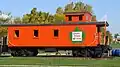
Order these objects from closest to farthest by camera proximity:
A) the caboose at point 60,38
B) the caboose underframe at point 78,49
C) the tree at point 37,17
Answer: the caboose underframe at point 78,49 < the caboose at point 60,38 < the tree at point 37,17

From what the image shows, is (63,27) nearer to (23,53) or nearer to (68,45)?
(68,45)

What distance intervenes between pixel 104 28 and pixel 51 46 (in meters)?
7.12

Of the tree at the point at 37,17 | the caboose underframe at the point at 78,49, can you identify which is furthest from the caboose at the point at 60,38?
the tree at the point at 37,17

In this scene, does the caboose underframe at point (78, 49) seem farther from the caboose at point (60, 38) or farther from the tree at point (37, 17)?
the tree at point (37, 17)

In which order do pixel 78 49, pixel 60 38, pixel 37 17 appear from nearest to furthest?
pixel 78 49 → pixel 60 38 → pixel 37 17

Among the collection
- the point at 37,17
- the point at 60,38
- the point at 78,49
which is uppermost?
the point at 37,17

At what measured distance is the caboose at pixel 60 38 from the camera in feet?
140

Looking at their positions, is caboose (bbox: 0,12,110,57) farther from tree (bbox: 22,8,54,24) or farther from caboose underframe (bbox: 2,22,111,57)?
tree (bbox: 22,8,54,24)

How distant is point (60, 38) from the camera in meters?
43.4

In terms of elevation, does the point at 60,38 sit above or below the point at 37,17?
below

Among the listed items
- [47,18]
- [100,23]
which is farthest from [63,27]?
[47,18]

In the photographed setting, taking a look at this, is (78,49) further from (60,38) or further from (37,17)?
(37,17)

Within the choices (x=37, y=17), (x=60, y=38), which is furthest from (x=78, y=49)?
(x=37, y=17)

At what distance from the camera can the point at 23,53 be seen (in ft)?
147
